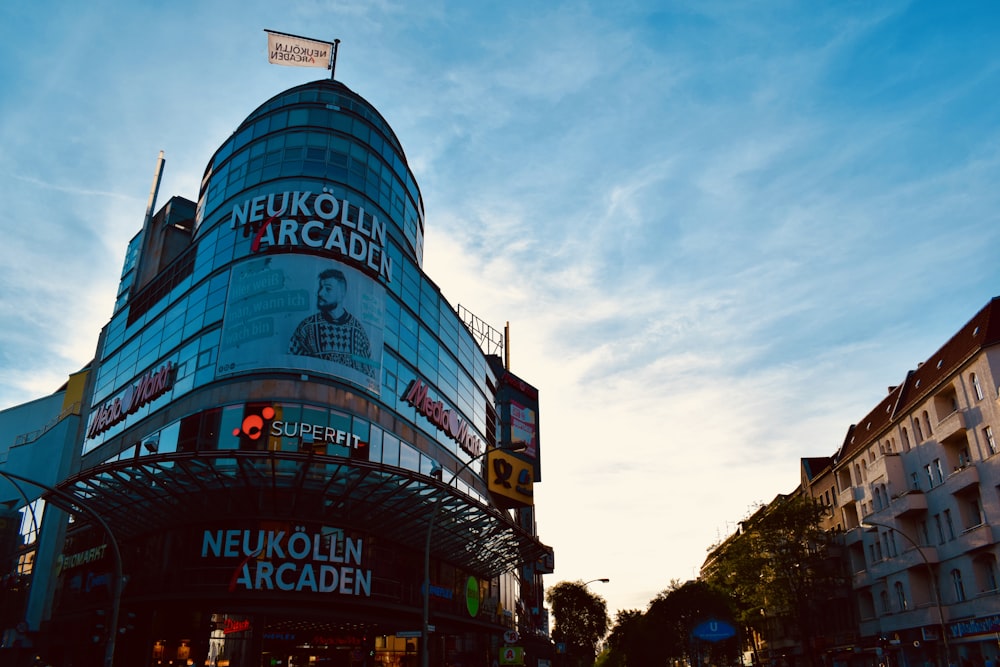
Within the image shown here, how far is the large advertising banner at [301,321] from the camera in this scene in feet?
111

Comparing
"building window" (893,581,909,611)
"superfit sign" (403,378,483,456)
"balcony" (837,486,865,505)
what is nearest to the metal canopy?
"superfit sign" (403,378,483,456)

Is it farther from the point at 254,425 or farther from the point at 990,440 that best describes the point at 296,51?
the point at 990,440

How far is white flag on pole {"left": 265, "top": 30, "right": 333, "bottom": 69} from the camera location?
45.1 metres

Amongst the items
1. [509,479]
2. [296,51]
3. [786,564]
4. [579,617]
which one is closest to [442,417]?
[509,479]

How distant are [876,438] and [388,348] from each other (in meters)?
39.7

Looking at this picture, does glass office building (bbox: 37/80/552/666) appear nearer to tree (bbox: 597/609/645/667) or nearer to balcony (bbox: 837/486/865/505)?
balcony (bbox: 837/486/865/505)

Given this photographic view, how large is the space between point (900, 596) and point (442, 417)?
35803 millimetres

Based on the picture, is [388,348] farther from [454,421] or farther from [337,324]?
[454,421]

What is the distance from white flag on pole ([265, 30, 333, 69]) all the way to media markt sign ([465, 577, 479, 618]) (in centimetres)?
3467

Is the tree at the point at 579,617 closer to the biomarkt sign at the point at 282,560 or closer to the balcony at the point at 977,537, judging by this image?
the balcony at the point at 977,537

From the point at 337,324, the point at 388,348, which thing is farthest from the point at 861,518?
the point at 337,324

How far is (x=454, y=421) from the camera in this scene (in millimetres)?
46656

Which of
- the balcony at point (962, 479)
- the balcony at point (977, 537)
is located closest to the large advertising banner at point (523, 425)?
the balcony at point (962, 479)

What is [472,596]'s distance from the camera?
45406mm
